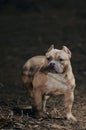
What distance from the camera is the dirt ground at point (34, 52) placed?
698 centimetres

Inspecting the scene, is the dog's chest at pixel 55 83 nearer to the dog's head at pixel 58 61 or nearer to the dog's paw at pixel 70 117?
the dog's head at pixel 58 61

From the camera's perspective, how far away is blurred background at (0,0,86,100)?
1023cm

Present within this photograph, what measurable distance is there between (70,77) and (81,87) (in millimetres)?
2463

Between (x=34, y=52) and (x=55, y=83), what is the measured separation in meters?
5.27

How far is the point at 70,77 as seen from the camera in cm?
697

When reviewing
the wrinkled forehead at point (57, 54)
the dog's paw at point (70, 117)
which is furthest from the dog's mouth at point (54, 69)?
the dog's paw at point (70, 117)

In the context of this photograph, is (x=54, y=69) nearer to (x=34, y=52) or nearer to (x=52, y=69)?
(x=52, y=69)

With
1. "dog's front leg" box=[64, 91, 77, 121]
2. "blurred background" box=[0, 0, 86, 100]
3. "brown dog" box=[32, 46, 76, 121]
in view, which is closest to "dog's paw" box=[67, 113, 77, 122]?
"dog's front leg" box=[64, 91, 77, 121]

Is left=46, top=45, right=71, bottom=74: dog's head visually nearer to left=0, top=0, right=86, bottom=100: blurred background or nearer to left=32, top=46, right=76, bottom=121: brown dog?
left=32, top=46, right=76, bottom=121: brown dog

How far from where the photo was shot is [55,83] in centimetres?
694

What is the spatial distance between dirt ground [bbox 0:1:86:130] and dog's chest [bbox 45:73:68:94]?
1.46ft

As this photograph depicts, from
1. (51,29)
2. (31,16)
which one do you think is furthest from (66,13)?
(51,29)

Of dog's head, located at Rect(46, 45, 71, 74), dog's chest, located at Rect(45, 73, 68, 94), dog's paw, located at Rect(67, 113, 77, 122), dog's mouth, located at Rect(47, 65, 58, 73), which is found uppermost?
dog's head, located at Rect(46, 45, 71, 74)

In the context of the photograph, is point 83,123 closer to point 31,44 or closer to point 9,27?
Answer: point 31,44
